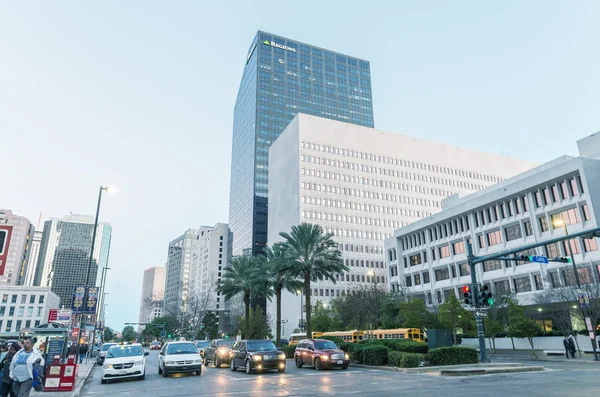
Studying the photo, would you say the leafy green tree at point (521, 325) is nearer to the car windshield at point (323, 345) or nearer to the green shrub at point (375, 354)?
the green shrub at point (375, 354)

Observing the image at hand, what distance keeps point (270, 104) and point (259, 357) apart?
154 metres

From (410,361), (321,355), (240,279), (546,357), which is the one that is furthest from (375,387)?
(240,279)

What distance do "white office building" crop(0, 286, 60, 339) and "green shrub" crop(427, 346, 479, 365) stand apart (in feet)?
429

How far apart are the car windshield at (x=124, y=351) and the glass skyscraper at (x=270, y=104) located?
126 metres

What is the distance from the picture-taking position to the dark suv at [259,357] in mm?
23964

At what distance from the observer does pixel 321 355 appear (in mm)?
25219

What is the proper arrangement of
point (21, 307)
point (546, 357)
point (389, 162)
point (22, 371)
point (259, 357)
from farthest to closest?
point (21, 307) → point (389, 162) → point (546, 357) → point (259, 357) → point (22, 371)

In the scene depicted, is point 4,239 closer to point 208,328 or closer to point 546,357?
point 546,357

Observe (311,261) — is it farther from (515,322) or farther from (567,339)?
(567,339)

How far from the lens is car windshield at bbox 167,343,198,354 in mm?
23834

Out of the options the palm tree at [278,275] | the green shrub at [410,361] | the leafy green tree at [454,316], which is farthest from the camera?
the leafy green tree at [454,316]

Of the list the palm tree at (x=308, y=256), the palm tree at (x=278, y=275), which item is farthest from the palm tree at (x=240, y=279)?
the palm tree at (x=308, y=256)

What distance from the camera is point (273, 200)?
132 meters

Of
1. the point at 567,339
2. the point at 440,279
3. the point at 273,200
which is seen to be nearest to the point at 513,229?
the point at 440,279
